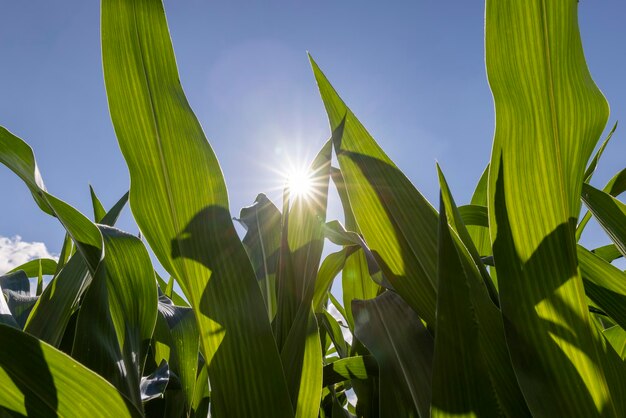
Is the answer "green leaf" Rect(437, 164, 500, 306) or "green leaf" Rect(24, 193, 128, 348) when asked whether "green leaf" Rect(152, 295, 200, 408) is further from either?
"green leaf" Rect(437, 164, 500, 306)

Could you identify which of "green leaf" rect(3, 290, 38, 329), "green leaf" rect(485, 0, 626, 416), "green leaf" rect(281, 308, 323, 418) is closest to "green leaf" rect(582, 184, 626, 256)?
"green leaf" rect(485, 0, 626, 416)

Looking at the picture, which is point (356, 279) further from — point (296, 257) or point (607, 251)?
point (607, 251)

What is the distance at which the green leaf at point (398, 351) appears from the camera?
1.09ft

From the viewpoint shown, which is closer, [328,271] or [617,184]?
[328,271]

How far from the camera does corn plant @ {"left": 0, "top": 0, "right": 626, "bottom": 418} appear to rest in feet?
0.92

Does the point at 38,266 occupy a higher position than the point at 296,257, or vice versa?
the point at 38,266

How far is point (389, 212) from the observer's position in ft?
1.19

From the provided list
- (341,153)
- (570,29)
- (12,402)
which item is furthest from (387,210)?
(12,402)

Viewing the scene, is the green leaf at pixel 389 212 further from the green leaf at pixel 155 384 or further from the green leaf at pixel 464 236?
the green leaf at pixel 155 384

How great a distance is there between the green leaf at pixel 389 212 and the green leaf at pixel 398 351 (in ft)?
0.06

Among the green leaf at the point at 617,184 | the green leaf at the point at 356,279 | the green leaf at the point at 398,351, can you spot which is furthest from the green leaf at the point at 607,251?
the green leaf at the point at 398,351

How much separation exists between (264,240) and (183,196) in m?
0.22

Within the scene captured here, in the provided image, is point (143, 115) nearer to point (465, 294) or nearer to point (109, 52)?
point (109, 52)

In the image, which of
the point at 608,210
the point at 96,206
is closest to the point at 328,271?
the point at 608,210
